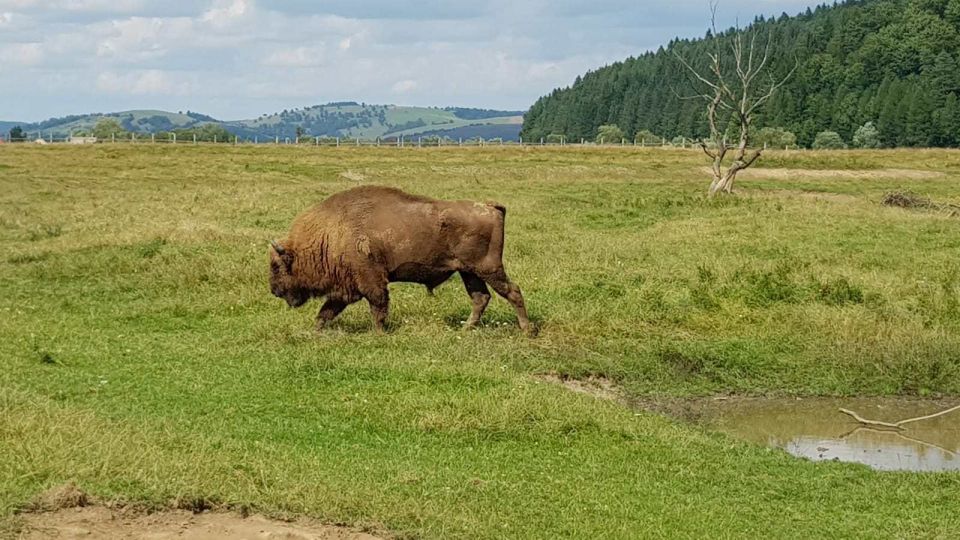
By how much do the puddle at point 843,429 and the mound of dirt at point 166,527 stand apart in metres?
5.73

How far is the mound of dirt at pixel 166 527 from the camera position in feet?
A: 23.4

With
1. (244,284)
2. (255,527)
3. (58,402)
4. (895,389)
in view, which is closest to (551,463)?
(255,527)

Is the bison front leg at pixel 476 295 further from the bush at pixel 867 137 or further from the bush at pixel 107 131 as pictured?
the bush at pixel 867 137

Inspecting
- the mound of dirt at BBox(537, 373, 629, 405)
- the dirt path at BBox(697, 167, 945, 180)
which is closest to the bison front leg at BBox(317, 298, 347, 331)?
the mound of dirt at BBox(537, 373, 629, 405)

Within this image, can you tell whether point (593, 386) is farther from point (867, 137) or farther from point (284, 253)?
point (867, 137)

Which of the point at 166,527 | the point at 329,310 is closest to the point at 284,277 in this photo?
the point at 329,310

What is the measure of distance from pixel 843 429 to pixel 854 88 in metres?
117

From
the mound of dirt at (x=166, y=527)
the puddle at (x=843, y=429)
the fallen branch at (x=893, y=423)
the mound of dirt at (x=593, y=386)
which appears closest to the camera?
the mound of dirt at (x=166, y=527)

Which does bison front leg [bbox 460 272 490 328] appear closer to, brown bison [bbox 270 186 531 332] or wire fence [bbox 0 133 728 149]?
brown bison [bbox 270 186 531 332]

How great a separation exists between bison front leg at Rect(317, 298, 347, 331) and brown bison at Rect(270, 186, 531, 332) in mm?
14

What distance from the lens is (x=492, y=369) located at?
43.1 feet

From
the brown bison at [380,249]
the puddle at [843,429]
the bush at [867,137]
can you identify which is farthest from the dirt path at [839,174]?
the bush at [867,137]

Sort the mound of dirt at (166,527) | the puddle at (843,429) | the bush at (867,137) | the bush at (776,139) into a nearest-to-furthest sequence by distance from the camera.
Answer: the mound of dirt at (166,527), the puddle at (843,429), the bush at (776,139), the bush at (867,137)

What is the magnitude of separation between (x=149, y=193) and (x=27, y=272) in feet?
51.6
